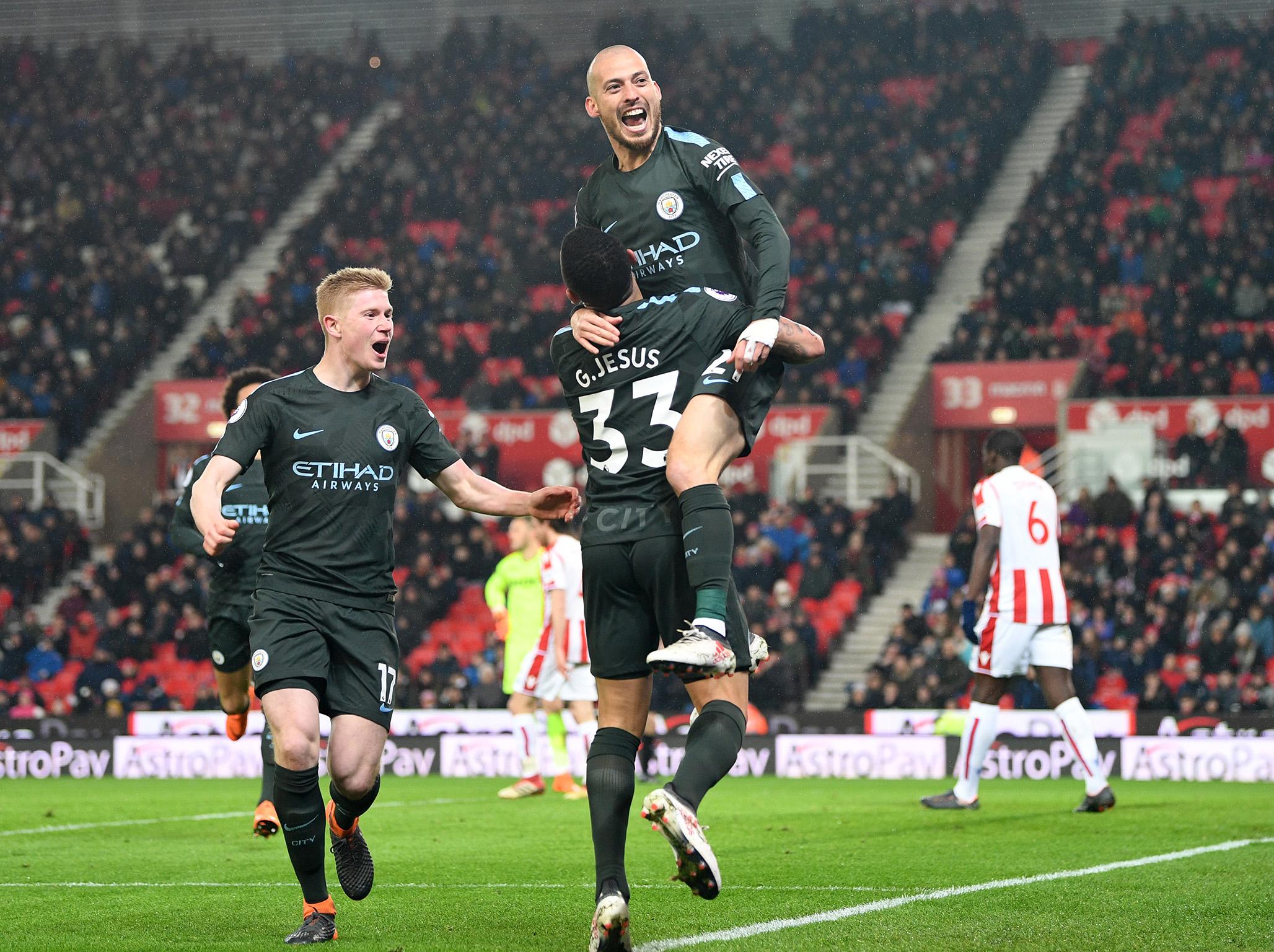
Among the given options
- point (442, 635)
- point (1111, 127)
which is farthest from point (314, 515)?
point (1111, 127)

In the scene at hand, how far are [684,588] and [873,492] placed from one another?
19.4 metres

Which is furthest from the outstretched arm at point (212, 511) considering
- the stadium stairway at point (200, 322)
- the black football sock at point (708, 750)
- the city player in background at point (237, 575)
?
the stadium stairway at point (200, 322)

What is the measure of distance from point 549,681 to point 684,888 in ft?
22.5

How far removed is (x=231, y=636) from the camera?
9273 mm

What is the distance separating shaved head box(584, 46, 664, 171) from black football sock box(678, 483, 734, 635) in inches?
56.7

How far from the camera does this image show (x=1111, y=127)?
2852cm

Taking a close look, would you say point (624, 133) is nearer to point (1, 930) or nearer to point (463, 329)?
point (1, 930)

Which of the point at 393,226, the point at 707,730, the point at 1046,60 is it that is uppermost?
the point at 1046,60

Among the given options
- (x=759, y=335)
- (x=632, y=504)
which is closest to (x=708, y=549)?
(x=632, y=504)

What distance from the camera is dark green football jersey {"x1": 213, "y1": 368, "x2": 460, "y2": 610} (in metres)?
6.23

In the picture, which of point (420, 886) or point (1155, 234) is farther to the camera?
point (1155, 234)

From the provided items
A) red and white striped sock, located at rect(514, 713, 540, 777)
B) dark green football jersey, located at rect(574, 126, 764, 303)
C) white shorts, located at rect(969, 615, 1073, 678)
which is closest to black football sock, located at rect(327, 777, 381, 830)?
dark green football jersey, located at rect(574, 126, 764, 303)

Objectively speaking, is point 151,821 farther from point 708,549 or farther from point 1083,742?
point 708,549

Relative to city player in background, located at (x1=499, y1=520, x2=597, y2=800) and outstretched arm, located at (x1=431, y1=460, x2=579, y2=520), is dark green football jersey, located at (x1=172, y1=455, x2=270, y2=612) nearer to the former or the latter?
outstretched arm, located at (x1=431, y1=460, x2=579, y2=520)
